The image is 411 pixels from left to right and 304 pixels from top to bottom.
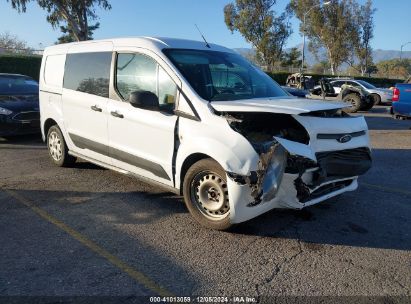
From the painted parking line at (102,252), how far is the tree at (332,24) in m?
51.8

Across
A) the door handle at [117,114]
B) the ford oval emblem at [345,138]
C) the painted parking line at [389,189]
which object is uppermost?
the door handle at [117,114]

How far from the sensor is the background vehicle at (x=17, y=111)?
9.09 metres

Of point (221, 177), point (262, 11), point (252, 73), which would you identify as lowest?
point (221, 177)

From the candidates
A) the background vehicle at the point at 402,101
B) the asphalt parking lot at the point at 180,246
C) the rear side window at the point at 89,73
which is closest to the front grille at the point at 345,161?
the asphalt parking lot at the point at 180,246

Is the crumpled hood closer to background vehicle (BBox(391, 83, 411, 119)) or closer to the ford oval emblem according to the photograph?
the ford oval emblem

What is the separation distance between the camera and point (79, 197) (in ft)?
18.0

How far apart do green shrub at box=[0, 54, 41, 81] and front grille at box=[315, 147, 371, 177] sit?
22.7 meters

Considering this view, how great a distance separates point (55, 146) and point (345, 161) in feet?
15.5

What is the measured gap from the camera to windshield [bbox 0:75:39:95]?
9875 mm

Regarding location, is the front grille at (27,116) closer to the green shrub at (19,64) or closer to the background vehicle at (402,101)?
the background vehicle at (402,101)

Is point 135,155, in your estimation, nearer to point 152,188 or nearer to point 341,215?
point 152,188

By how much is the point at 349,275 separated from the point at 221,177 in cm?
146

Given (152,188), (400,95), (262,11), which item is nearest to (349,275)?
(152,188)

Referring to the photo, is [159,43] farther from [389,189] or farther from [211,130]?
[389,189]
